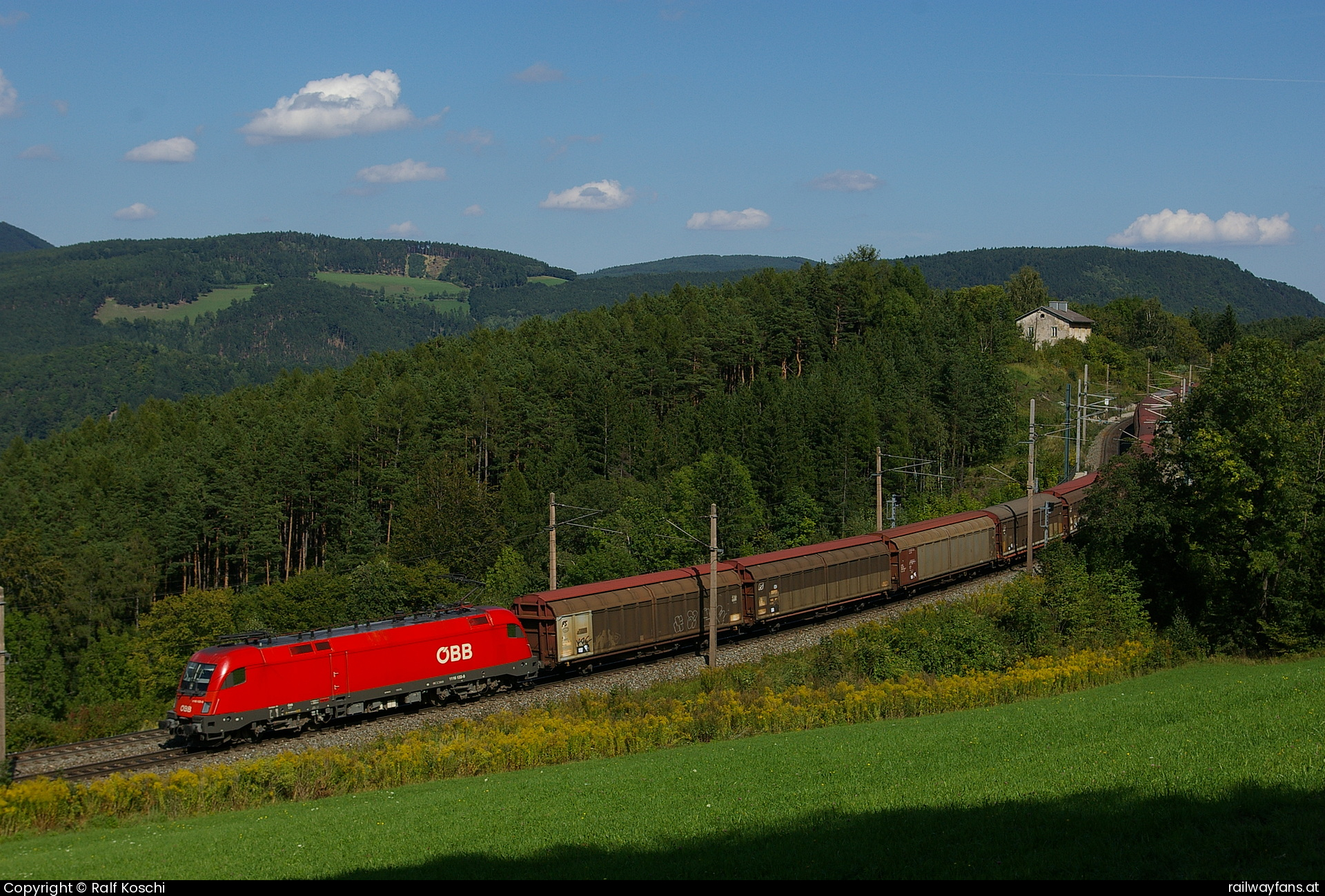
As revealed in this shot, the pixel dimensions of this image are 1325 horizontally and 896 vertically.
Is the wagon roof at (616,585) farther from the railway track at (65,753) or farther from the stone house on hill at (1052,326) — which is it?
the stone house on hill at (1052,326)

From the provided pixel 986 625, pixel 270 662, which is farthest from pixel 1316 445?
pixel 270 662

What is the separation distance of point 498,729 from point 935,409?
222 feet

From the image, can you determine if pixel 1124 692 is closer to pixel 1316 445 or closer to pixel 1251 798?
pixel 1251 798

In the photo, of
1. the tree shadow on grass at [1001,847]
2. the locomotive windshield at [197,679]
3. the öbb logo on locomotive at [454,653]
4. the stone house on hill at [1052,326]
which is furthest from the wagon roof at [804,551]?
the stone house on hill at [1052,326]

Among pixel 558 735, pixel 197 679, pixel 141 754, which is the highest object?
pixel 197 679

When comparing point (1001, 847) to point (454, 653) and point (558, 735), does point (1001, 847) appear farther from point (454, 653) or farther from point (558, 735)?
point (454, 653)

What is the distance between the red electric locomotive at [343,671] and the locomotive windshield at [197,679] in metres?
0.03

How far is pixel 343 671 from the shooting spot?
101 ft

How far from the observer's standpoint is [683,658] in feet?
127

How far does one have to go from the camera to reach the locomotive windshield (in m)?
28.4

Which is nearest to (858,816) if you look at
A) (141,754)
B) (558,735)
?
(558,735)

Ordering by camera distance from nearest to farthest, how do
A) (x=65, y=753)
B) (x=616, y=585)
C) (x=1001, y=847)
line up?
1. (x=1001, y=847)
2. (x=65, y=753)
3. (x=616, y=585)

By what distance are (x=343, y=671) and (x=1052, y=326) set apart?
13087 cm

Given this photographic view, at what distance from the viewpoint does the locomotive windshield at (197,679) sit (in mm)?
28391
